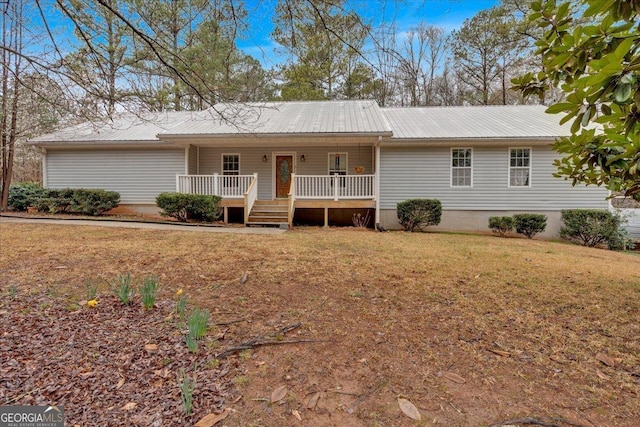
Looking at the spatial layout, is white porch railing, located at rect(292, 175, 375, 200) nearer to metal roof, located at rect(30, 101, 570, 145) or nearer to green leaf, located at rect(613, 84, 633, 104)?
metal roof, located at rect(30, 101, 570, 145)

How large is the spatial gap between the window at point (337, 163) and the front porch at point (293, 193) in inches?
53.6

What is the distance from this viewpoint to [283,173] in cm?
1312

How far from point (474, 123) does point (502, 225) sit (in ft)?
14.7

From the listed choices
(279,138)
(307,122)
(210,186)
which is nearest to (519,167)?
(307,122)

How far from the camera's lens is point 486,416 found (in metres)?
1.83

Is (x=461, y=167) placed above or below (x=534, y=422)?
above

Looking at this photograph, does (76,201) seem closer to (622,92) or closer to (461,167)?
(461,167)

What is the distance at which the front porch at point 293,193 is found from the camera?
10.9m

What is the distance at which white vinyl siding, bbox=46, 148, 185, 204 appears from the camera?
41.8 ft

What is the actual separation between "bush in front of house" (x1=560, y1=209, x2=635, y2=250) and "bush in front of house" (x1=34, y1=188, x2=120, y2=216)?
54.8 ft

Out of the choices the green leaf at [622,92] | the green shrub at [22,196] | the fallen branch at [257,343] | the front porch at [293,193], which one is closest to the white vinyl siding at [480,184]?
the front porch at [293,193]

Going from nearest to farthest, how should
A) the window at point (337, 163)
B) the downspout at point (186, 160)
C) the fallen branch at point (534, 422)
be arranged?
1. the fallen branch at point (534, 422)
2. the downspout at point (186, 160)
3. the window at point (337, 163)

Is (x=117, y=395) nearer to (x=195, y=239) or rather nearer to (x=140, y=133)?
(x=195, y=239)

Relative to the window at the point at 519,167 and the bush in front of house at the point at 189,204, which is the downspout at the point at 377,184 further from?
the bush in front of house at the point at 189,204
